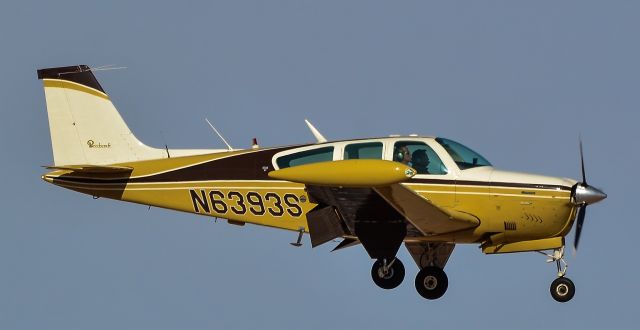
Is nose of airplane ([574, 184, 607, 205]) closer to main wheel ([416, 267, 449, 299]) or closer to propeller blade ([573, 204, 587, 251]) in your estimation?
propeller blade ([573, 204, 587, 251])

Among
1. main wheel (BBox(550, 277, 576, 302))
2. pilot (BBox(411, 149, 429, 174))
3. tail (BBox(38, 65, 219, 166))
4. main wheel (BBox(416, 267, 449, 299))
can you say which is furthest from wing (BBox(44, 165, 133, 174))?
main wheel (BBox(550, 277, 576, 302))

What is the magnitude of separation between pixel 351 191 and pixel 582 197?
11.8ft

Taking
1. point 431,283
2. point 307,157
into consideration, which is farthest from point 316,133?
point 431,283

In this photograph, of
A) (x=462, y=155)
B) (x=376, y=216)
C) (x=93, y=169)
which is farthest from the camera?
(x=93, y=169)

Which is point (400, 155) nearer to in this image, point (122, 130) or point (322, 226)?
point (322, 226)

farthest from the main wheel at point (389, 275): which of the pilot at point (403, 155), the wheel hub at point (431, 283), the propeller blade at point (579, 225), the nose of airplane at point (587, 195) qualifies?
the nose of airplane at point (587, 195)

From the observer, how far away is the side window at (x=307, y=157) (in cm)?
1880

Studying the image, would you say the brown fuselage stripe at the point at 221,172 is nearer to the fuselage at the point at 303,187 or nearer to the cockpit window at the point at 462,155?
the fuselage at the point at 303,187

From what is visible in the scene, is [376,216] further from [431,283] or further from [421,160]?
[431,283]

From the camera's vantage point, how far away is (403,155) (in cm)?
1844

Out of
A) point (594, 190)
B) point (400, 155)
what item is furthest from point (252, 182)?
point (594, 190)

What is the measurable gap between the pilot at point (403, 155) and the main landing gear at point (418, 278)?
177cm

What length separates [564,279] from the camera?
18.6 meters

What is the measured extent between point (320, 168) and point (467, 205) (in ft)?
10.9
